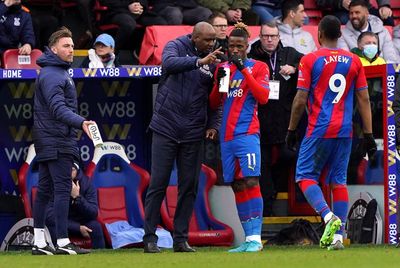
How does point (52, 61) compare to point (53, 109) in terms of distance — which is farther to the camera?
point (52, 61)

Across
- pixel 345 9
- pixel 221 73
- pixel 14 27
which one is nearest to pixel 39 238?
pixel 221 73

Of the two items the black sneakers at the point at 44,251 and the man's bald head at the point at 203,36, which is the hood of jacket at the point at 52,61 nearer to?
the man's bald head at the point at 203,36

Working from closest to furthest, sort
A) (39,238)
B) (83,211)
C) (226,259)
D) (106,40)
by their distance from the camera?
(226,259) < (39,238) < (83,211) < (106,40)

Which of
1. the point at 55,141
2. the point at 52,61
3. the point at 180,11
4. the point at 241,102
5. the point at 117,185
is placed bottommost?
the point at 117,185

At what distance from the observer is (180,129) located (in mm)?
13211

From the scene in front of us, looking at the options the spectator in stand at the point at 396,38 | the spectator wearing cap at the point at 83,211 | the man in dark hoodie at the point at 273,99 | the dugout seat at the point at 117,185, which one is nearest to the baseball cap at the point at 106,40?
the dugout seat at the point at 117,185

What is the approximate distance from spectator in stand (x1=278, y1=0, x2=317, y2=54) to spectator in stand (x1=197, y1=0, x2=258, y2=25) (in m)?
0.64

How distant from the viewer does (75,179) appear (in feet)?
48.5

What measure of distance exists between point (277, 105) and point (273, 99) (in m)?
0.19

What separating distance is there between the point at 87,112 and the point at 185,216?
3.38m

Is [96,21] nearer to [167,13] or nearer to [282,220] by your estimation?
[167,13]

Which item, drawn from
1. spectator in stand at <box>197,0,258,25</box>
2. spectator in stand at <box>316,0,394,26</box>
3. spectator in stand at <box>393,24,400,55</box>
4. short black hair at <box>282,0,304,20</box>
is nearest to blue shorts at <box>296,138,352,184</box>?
short black hair at <box>282,0,304,20</box>

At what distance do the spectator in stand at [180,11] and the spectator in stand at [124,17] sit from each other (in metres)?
0.18

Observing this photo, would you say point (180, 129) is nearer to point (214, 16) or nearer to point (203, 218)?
point (203, 218)
